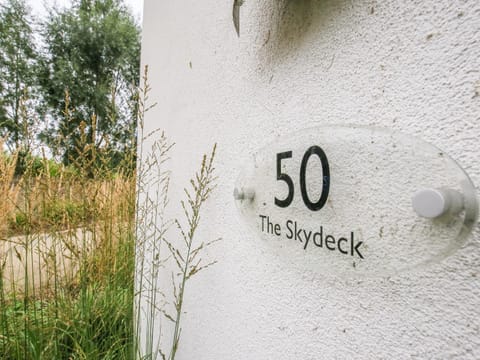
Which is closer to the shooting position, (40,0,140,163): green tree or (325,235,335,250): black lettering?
(325,235,335,250): black lettering

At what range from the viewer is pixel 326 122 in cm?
54

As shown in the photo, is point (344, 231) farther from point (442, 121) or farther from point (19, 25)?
point (19, 25)

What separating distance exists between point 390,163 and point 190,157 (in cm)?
89

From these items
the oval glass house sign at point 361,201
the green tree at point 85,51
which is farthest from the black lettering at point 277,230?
the green tree at point 85,51

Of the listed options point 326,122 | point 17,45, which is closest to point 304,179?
point 326,122

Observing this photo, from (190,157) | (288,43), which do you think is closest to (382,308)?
→ (288,43)

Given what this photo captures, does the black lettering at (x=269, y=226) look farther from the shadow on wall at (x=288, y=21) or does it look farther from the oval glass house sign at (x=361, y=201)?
the shadow on wall at (x=288, y=21)

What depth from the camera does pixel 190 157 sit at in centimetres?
118

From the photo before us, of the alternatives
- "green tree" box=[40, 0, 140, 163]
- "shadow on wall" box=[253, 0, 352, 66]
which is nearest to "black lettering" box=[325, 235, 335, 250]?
"shadow on wall" box=[253, 0, 352, 66]

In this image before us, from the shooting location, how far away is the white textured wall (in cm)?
36

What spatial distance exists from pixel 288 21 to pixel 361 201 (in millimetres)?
432

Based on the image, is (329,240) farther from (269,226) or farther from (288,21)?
(288,21)

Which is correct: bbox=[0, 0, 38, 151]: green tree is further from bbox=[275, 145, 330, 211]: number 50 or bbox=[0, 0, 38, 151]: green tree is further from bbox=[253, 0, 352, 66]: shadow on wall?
bbox=[275, 145, 330, 211]: number 50

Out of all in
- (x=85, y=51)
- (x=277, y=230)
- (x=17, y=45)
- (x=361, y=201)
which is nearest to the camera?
(x=361, y=201)
